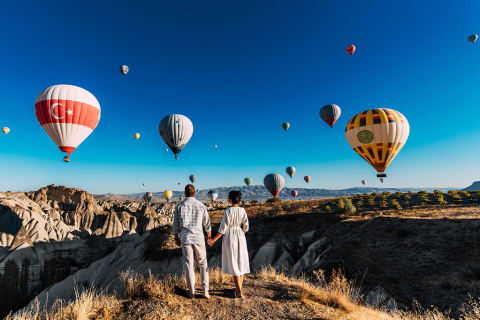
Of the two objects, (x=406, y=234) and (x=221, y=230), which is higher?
(x=221, y=230)

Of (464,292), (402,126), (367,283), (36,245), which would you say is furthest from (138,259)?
(36,245)

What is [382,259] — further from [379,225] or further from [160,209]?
[160,209]

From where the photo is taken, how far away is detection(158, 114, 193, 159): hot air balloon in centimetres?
2911

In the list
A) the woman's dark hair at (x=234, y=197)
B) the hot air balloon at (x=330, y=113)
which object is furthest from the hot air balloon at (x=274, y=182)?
the woman's dark hair at (x=234, y=197)

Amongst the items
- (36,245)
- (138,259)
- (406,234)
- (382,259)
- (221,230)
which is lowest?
(36,245)

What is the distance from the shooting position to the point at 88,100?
22.0 meters

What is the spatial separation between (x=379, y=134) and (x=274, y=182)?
73.3 feet

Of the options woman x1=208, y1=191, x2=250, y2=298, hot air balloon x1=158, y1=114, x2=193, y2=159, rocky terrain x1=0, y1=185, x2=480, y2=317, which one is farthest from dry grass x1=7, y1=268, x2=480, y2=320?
hot air balloon x1=158, y1=114, x2=193, y2=159

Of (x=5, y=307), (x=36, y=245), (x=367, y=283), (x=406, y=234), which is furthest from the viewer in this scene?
(x=36, y=245)

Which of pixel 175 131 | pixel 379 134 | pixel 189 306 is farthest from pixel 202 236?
pixel 175 131

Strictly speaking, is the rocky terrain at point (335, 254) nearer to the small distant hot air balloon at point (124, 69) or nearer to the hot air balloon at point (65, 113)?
the hot air balloon at point (65, 113)

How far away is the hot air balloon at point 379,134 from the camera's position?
23219mm

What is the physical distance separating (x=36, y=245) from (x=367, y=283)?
5293cm

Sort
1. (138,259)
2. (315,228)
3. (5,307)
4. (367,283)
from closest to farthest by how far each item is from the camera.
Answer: (367,283), (315,228), (138,259), (5,307)
